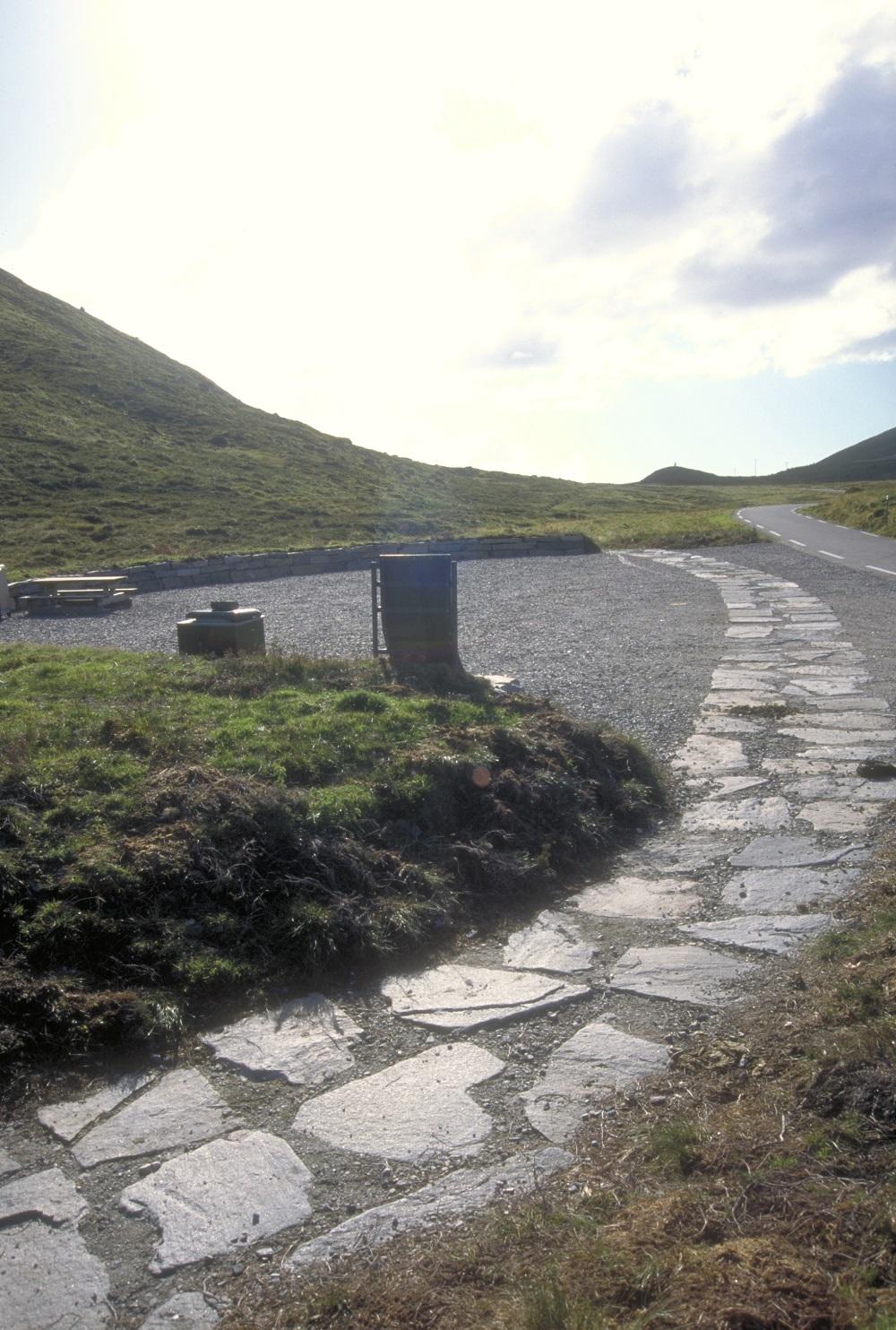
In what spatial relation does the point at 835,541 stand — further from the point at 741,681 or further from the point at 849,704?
the point at 849,704

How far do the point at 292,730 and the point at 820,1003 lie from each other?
369cm

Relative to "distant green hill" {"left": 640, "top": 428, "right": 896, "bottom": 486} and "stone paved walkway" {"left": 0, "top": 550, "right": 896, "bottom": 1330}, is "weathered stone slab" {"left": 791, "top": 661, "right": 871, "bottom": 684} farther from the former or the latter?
"distant green hill" {"left": 640, "top": 428, "right": 896, "bottom": 486}

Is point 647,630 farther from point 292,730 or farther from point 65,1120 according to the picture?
point 65,1120

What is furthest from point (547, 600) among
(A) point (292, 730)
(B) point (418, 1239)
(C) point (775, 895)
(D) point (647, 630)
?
(B) point (418, 1239)

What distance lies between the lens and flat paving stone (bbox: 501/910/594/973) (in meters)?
4.45

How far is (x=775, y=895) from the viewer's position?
4.96 meters

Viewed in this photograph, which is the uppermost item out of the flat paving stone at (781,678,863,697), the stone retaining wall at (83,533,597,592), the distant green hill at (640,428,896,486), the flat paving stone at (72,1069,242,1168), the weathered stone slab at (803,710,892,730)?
Answer: the distant green hill at (640,428,896,486)

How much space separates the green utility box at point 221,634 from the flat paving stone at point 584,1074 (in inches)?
252

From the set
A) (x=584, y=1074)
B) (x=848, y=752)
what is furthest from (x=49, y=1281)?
(x=848, y=752)

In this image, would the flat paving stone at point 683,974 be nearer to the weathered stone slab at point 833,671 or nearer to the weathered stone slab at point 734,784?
the weathered stone slab at point 734,784

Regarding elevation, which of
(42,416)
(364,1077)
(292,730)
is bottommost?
(364,1077)

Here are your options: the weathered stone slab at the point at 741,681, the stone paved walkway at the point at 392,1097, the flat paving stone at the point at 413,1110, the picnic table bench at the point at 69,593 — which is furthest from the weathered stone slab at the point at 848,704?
the picnic table bench at the point at 69,593

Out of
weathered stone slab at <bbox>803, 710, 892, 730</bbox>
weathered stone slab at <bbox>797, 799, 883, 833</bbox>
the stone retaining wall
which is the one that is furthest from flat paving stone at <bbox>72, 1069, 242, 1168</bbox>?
the stone retaining wall

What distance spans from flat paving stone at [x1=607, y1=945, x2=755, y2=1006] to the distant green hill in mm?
117897
